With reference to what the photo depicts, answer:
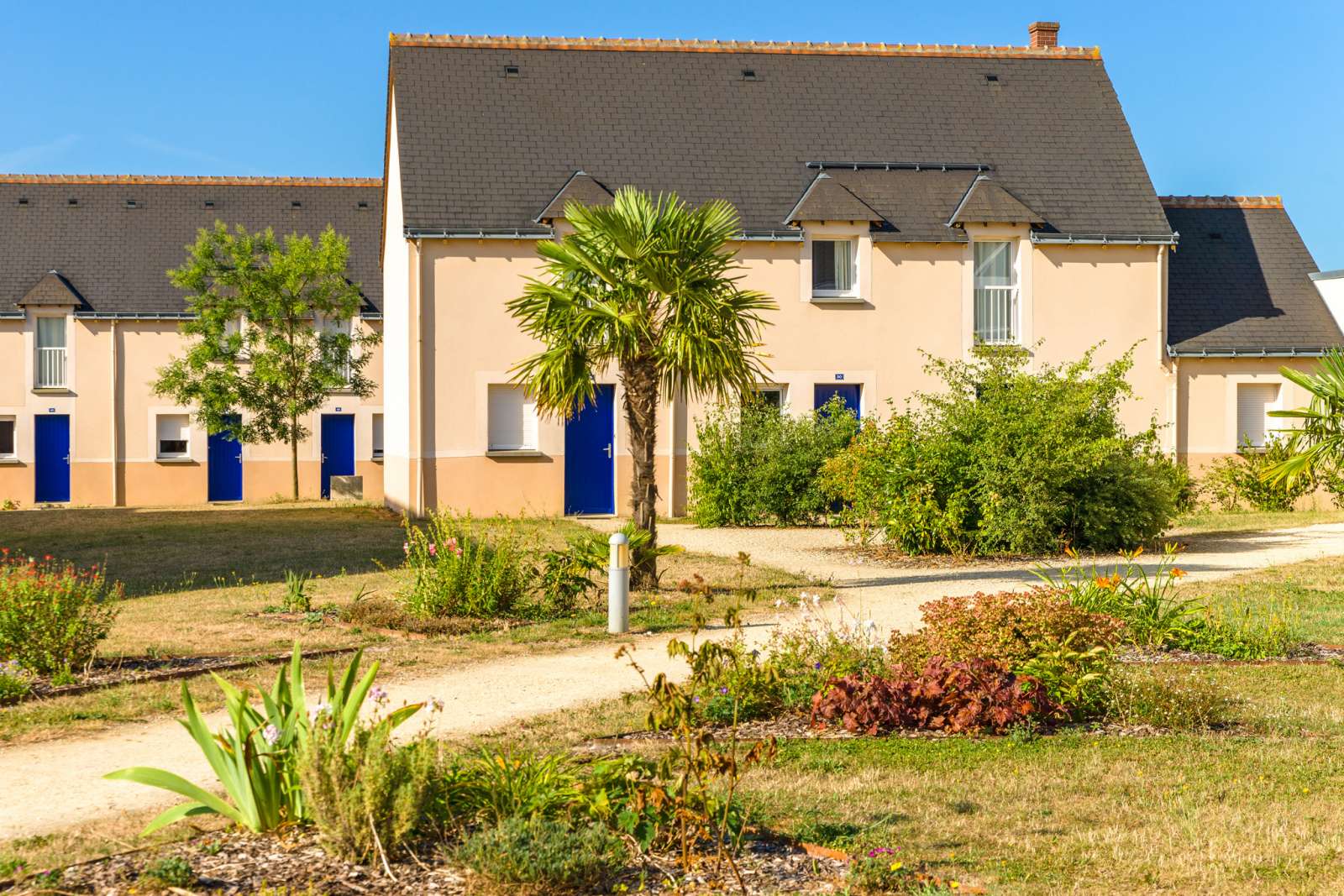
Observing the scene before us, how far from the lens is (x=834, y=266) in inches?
989

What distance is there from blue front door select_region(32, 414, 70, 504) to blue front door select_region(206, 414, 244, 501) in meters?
3.33

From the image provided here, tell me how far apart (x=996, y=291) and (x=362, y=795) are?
21833 mm

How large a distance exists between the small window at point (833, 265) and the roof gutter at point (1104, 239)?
3354mm

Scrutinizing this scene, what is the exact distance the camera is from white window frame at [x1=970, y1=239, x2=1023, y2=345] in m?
25.0

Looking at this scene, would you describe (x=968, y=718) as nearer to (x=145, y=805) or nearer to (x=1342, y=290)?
(x=145, y=805)

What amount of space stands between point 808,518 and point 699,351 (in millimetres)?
9916

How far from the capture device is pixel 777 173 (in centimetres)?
2533

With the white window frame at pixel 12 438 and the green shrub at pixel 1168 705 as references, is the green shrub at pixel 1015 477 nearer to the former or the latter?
the green shrub at pixel 1168 705

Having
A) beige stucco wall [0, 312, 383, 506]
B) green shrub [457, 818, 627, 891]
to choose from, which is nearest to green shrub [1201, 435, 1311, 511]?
beige stucco wall [0, 312, 383, 506]

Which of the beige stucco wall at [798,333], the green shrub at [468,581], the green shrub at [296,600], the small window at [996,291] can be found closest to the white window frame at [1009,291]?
the small window at [996,291]

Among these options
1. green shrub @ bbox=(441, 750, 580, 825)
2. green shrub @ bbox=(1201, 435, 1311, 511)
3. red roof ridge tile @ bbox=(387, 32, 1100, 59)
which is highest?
red roof ridge tile @ bbox=(387, 32, 1100, 59)

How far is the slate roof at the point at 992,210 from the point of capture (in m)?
24.6

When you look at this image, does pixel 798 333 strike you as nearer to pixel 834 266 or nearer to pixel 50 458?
pixel 834 266

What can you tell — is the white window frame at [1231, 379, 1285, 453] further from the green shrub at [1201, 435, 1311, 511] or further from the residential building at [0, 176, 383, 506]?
the residential building at [0, 176, 383, 506]
